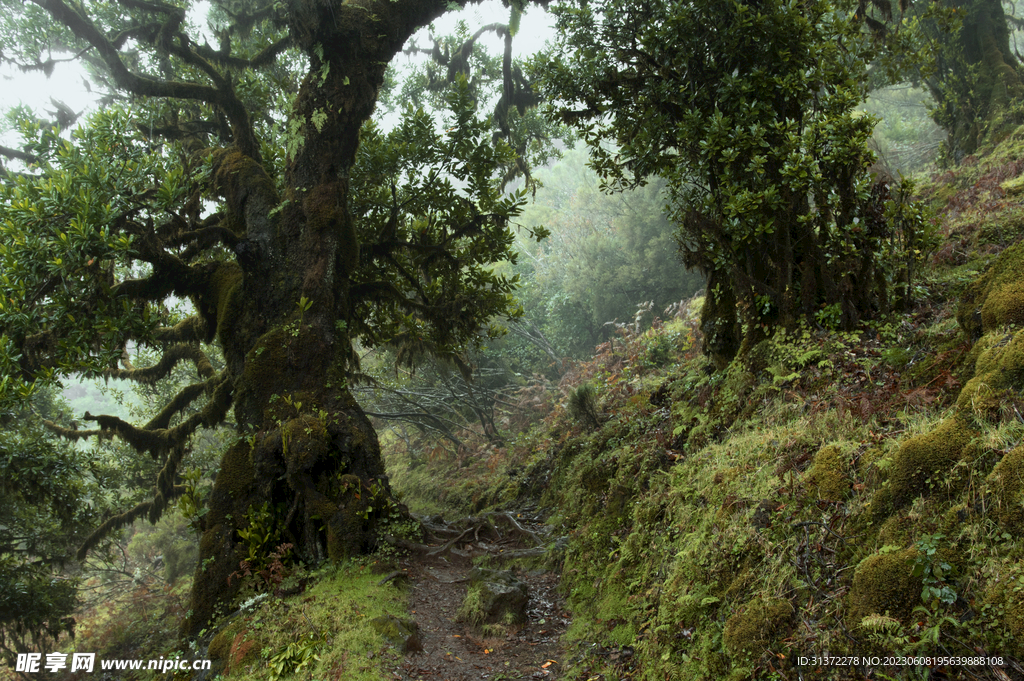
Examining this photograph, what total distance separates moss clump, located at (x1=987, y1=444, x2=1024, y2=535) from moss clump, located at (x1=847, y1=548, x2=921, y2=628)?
45cm

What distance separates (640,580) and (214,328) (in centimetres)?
754

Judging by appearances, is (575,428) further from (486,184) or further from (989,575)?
(989,575)

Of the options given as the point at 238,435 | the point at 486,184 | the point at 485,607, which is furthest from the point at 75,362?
the point at 486,184

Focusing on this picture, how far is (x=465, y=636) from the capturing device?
229 inches

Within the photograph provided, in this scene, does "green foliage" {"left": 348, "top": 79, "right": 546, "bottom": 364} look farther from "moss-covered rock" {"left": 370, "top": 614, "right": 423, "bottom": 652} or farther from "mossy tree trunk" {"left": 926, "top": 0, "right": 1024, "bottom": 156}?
"mossy tree trunk" {"left": 926, "top": 0, "right": 1024, "bottom": 156}

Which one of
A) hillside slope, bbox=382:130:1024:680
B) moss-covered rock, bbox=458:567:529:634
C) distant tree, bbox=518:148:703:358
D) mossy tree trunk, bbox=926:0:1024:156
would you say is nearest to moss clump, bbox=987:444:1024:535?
hillside slope, bbox=382:130:1024:680

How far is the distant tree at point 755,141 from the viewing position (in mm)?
5695

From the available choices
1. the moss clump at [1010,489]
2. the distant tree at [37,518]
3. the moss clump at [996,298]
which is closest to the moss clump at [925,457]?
the moss clump at [1010,489]

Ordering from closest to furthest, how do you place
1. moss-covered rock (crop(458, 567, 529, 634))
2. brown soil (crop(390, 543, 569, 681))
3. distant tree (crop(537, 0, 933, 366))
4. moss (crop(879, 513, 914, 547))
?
1. moss (crop(879, 513, 914, 547))
2. brown soil (crop(390, 543, 569, 681))
3. distant tree (crop(537, 0, 933, 366))
4. moss-covered rock (crop(458, 567, 529, 634))

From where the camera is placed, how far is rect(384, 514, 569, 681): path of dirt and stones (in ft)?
16.9

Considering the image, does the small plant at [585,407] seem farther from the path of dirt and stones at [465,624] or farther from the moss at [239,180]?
the moss at [239,180]

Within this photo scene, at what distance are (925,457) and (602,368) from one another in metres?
9.85

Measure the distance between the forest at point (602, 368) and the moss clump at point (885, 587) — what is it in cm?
2

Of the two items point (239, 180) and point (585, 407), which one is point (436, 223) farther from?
point (585, 407)
